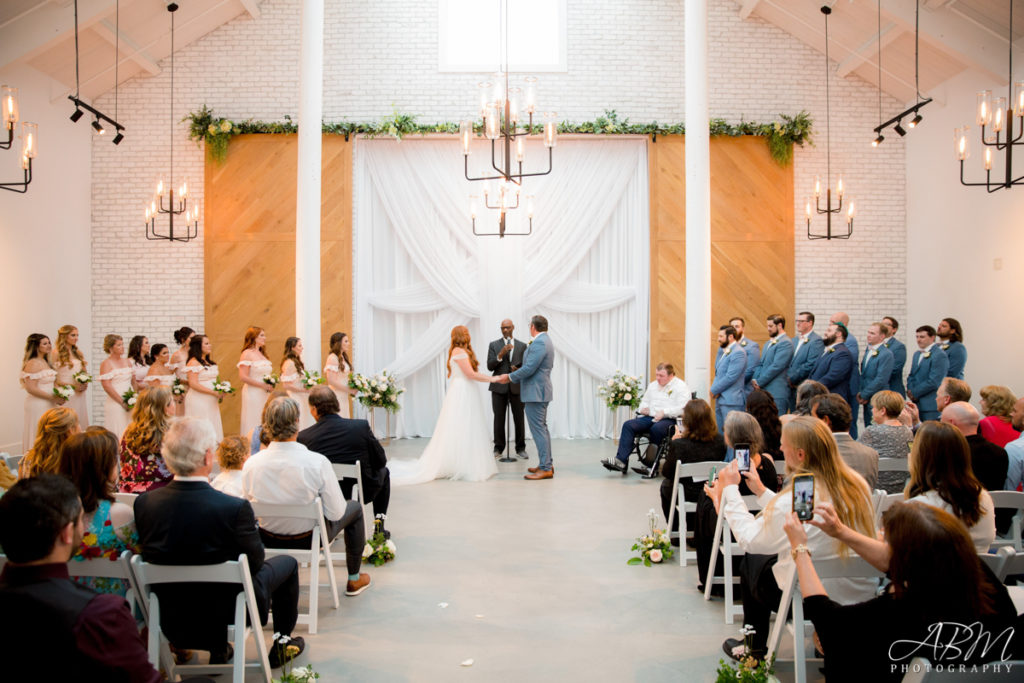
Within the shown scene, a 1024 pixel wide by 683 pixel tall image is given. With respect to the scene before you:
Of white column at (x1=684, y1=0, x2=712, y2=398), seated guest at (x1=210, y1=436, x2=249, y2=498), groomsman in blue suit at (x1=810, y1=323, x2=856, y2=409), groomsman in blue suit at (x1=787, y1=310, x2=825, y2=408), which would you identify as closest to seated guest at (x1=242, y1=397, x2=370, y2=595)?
seated guest at (x1=210, y1=436, x2=249, y2=498)

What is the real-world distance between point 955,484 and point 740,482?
1.20m

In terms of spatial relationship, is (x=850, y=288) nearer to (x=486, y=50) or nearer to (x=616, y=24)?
(x=616, y=24)

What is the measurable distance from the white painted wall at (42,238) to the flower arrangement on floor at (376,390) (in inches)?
150

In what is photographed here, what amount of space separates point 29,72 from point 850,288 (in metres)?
11.2

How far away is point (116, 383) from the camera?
8.91m

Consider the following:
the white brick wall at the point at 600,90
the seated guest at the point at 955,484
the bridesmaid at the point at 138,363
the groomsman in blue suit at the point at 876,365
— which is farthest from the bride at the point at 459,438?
A: the seated guest at the point at 955,484

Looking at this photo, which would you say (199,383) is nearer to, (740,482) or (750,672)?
(740,482)

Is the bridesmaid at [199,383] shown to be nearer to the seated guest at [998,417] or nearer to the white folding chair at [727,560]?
the white folding chair at [727,560]

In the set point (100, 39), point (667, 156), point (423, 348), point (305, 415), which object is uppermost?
point (100, 39)

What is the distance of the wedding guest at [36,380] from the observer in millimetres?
8172

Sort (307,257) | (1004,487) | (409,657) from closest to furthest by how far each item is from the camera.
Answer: (409,657) < (1004,487) < (307,257)

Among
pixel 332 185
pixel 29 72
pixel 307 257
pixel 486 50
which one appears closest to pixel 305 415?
pixel 307 257

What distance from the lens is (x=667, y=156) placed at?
1167cm

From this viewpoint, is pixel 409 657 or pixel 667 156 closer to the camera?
pixel 409 657
